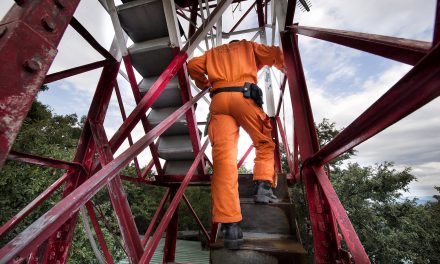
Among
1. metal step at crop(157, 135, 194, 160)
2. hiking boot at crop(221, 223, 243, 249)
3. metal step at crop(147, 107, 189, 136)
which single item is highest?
metal step at crop(147, 107, 189, 136)

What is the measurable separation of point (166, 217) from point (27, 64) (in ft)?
6.88

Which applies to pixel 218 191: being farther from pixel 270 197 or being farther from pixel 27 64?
pixel 27 64

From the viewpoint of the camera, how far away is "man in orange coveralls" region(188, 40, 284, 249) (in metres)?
2.35

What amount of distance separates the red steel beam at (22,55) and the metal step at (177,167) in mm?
3954

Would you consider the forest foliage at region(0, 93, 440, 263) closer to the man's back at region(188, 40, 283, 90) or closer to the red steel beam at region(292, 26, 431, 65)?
the man's back at region(188, 40, 283, 90)

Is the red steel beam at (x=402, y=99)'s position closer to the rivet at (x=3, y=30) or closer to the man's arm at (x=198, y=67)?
the rivet at (x=3, y=30)


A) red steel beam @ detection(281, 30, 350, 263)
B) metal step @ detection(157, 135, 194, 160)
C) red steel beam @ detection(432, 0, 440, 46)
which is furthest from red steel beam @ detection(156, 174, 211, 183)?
red steel beam @ detection(432, 0, 440, 46)

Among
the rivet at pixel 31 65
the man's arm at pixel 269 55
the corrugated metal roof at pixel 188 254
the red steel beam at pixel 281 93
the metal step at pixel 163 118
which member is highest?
the red steel beam at pixel 281 93

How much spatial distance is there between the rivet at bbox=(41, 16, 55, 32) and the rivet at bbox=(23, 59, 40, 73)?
16 centimetres

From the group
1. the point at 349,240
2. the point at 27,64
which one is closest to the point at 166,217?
the point at 349,240

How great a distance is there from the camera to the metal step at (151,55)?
11.1 feet

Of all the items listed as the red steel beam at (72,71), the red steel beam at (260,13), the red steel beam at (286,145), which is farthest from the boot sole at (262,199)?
the red steel beam at (260,13)

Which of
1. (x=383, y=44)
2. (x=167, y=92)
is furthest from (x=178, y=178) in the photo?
(x=383, y=44)

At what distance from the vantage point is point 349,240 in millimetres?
1229
